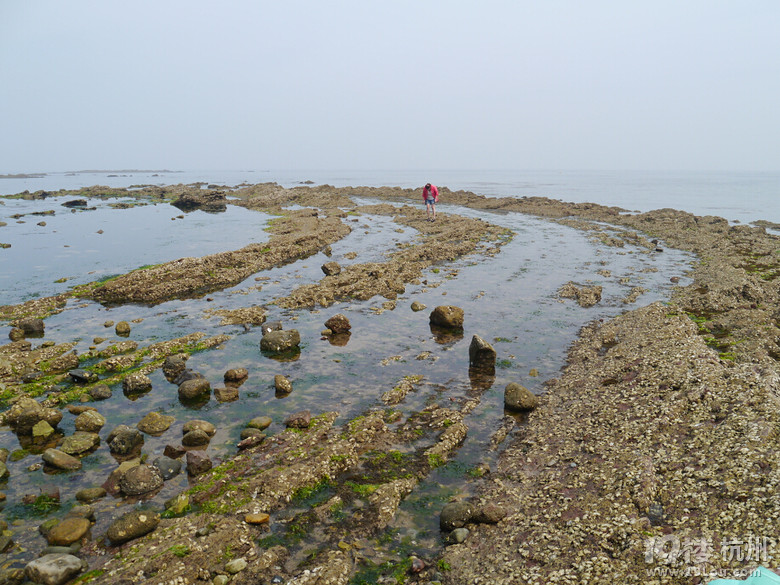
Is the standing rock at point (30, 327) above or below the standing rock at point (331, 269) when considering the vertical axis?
below

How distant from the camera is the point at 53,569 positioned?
9180mm

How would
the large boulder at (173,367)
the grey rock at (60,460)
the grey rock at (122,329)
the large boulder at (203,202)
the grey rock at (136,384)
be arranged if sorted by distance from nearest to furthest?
the grey rock at (60,460) < the grey rock at (136,384) < the large boulder at (173,367) < the grey rock at (122,329) < the large boulder at (203,202)

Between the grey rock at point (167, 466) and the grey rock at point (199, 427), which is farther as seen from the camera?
the grey rock at point (199, 427)

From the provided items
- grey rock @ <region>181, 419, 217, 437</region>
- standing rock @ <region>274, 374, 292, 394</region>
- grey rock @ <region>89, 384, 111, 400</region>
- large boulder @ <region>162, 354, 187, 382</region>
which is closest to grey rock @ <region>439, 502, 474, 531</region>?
grey rock @ <region>181, 419, 217, 437</region>

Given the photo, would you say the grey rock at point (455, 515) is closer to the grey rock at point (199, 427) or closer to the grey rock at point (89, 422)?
the grey rock at point (199, 427)

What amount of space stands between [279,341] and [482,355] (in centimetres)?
1113

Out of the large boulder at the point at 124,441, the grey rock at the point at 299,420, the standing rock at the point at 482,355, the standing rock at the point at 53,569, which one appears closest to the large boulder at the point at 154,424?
the large boulder at the point at 124,441

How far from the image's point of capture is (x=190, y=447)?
14.6 meters

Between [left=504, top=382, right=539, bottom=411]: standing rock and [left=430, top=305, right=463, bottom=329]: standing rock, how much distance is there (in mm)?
8538

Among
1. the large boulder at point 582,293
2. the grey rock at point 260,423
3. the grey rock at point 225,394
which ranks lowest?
the grey rock at point 260,423

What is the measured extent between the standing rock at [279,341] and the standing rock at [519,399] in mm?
12061

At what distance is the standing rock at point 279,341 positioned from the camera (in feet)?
73.5

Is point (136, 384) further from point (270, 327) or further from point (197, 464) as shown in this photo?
point (270, 327)

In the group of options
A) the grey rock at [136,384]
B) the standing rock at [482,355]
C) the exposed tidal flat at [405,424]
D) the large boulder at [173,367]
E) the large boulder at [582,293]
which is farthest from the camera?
the large boulder at [582,293]
